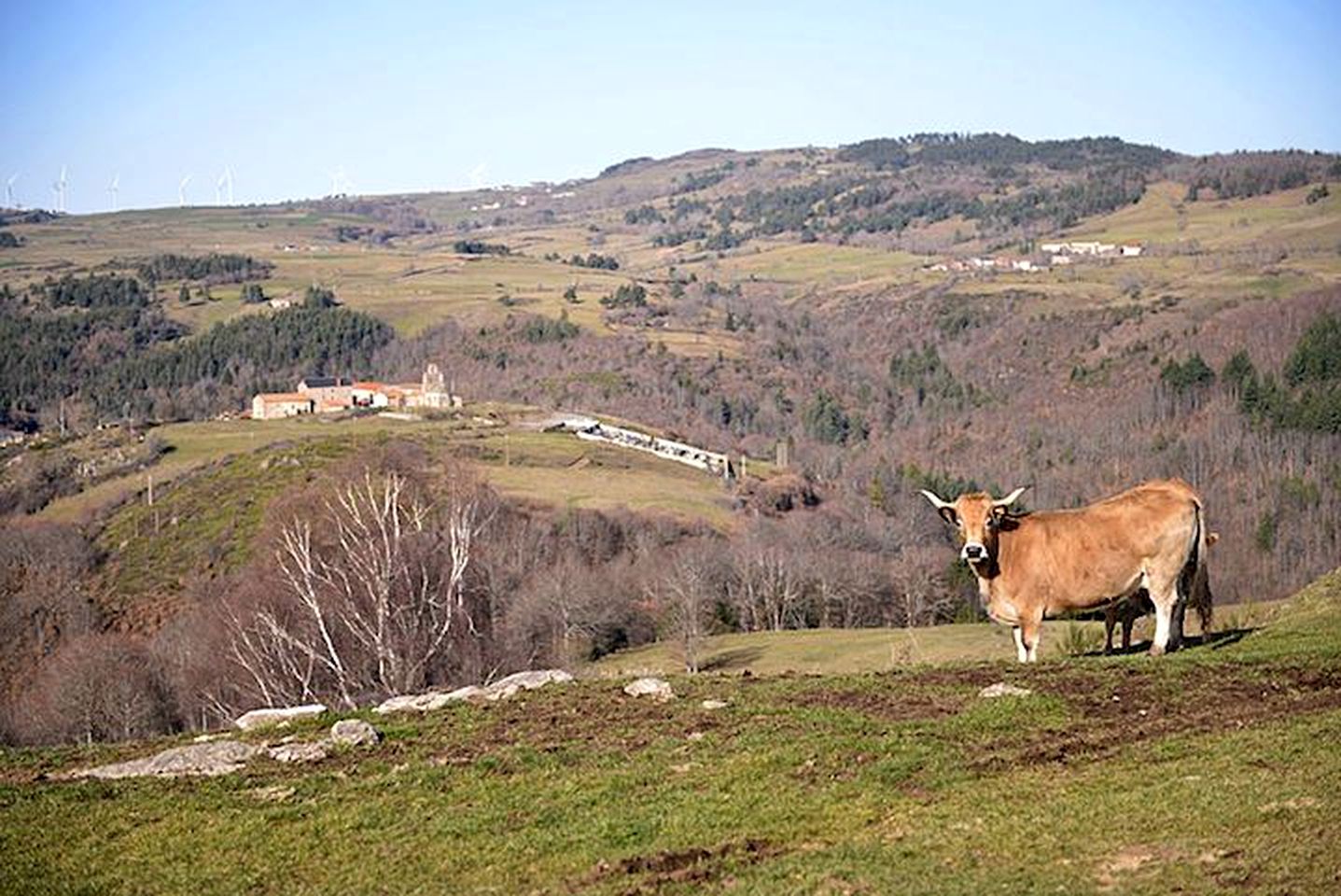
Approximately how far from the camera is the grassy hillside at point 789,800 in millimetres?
12938

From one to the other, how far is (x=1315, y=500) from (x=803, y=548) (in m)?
54.4

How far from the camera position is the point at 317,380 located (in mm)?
195000

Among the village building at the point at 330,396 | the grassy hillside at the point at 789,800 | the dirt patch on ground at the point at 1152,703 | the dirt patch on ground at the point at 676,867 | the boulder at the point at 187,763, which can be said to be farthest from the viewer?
the village building at the point at 330,396

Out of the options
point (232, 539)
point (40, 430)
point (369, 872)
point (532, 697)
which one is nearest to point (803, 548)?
point (232, 539)

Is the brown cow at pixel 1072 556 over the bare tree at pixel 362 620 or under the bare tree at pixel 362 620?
over

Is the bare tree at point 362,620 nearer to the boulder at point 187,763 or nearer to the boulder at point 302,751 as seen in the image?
the boulder at point 187,763

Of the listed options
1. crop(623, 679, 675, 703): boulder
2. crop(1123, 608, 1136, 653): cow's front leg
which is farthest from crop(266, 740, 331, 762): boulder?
crop(1123, 608, 1136, 653): cow's front leg

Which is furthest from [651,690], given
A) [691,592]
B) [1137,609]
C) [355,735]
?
[691,592]

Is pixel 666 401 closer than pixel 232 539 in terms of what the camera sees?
No

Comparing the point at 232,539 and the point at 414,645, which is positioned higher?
the point at 414,645

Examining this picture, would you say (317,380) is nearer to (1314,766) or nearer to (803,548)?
(803,548)

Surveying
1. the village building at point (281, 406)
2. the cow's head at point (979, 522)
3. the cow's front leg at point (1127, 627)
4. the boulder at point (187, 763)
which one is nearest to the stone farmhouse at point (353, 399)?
the village building at point (281, 406)

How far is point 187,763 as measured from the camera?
1834 centimetres

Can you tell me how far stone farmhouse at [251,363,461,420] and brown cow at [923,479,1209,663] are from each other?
149 meters
